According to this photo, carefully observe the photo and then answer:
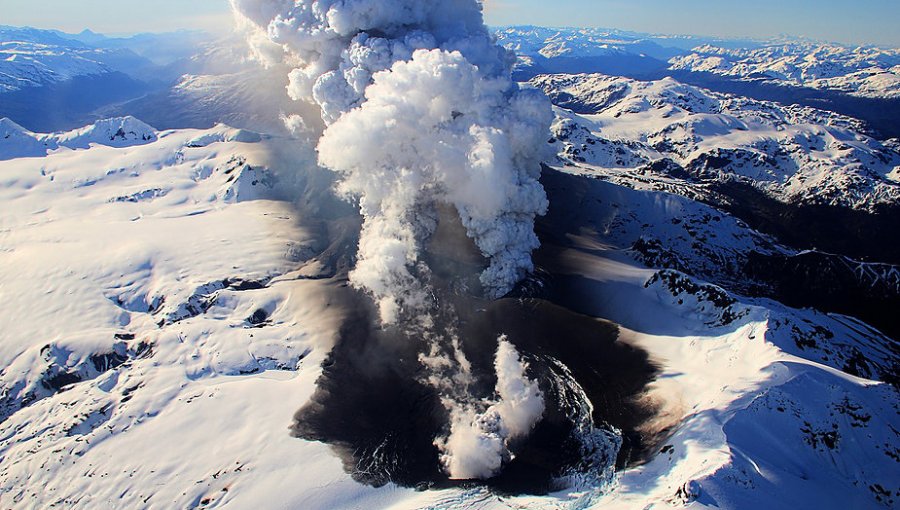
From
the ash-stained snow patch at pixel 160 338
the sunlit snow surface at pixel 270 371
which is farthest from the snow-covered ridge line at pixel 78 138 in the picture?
the sunlit snow surface at pixel 270 371

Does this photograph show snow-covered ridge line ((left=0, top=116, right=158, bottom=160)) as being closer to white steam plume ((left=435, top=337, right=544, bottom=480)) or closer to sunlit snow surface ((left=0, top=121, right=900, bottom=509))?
sunlit snow surface ((left=0, top=121, right=900, bottom=509))

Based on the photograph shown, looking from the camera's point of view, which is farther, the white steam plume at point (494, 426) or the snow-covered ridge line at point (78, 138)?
the snow-covered ridge line at point (78, 138)

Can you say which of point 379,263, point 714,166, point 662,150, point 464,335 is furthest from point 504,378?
point 662,150

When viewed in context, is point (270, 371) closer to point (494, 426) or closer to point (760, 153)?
point (494, 426)

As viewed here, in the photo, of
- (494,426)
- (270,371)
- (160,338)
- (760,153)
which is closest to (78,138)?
(160,338)

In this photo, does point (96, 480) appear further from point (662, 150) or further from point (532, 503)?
point (662, 150)

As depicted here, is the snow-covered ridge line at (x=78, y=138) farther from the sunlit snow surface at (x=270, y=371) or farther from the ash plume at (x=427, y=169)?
the ash plume at (x=427, y=169)
